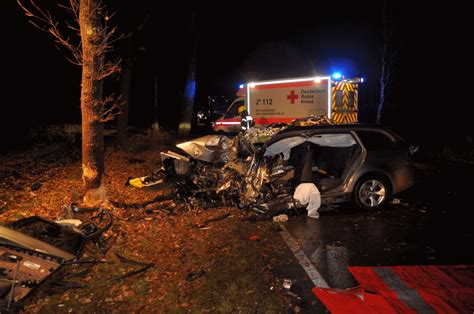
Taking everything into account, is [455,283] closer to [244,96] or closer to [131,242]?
[131,242]

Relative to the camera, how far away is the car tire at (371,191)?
7008mm

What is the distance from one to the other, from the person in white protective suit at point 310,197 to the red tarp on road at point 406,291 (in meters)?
2.08

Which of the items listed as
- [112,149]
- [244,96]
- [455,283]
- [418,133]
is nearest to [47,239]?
[455,283]

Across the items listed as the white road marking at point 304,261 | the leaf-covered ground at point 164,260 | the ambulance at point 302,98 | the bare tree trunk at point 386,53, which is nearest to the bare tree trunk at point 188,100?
the ambulance at point 302,98

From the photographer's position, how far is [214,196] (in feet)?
24.0

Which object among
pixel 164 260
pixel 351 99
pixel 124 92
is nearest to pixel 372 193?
pixel 164 260

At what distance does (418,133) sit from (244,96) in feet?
40.8

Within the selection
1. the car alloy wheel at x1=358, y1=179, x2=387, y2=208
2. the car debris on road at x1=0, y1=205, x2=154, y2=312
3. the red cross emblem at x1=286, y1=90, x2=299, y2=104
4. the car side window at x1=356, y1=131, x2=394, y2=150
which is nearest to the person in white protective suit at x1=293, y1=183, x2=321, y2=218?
the car alloy wheel at x1=358, y1=179, x2=387, y2=208

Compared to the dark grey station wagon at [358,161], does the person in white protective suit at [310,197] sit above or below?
below

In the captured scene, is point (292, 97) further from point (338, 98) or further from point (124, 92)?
point (124, 92)

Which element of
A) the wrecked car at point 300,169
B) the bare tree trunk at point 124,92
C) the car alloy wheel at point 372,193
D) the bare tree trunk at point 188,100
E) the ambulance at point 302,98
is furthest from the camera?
the bare tree trunk at point 188,100

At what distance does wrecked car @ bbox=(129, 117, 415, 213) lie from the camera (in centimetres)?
693

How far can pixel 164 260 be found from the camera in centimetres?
509

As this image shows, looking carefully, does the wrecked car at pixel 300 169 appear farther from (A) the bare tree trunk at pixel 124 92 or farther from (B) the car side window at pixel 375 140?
(A) the bare tree trunk at pixel 124 92
